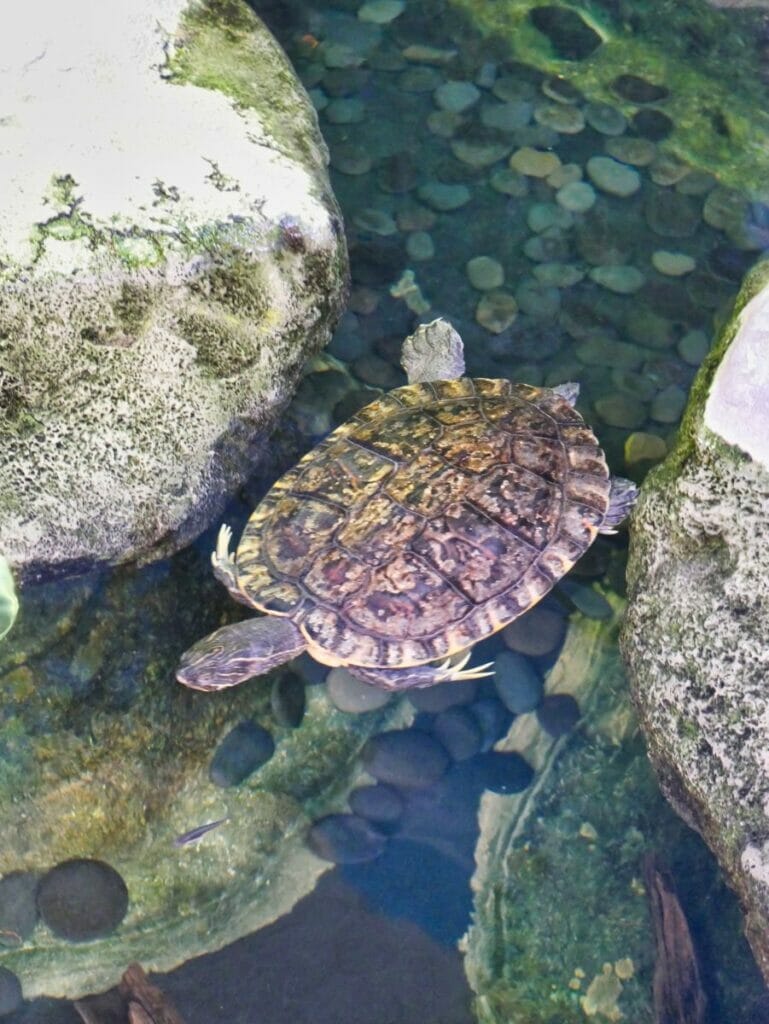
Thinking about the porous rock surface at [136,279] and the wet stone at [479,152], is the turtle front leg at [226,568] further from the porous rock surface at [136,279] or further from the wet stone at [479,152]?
the wet stone at [479,152]

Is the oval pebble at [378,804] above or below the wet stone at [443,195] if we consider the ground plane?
below

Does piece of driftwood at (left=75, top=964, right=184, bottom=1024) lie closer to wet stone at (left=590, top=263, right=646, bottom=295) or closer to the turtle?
the turtle

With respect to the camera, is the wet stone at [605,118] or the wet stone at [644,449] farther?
the wet stone at [605,118]

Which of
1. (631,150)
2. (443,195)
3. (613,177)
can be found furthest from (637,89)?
(443,195)

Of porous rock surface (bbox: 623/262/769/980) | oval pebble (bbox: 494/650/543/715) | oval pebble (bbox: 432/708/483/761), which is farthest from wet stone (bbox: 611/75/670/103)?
oval pebble (bbox: 432/708/483/761)

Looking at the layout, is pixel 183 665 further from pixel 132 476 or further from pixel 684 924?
pixel 684 924

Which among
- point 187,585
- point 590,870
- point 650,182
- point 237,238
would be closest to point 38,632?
point 187,585

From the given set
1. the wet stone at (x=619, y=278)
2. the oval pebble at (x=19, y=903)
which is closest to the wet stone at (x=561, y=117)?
the wet stone at (x=619, y=278)
